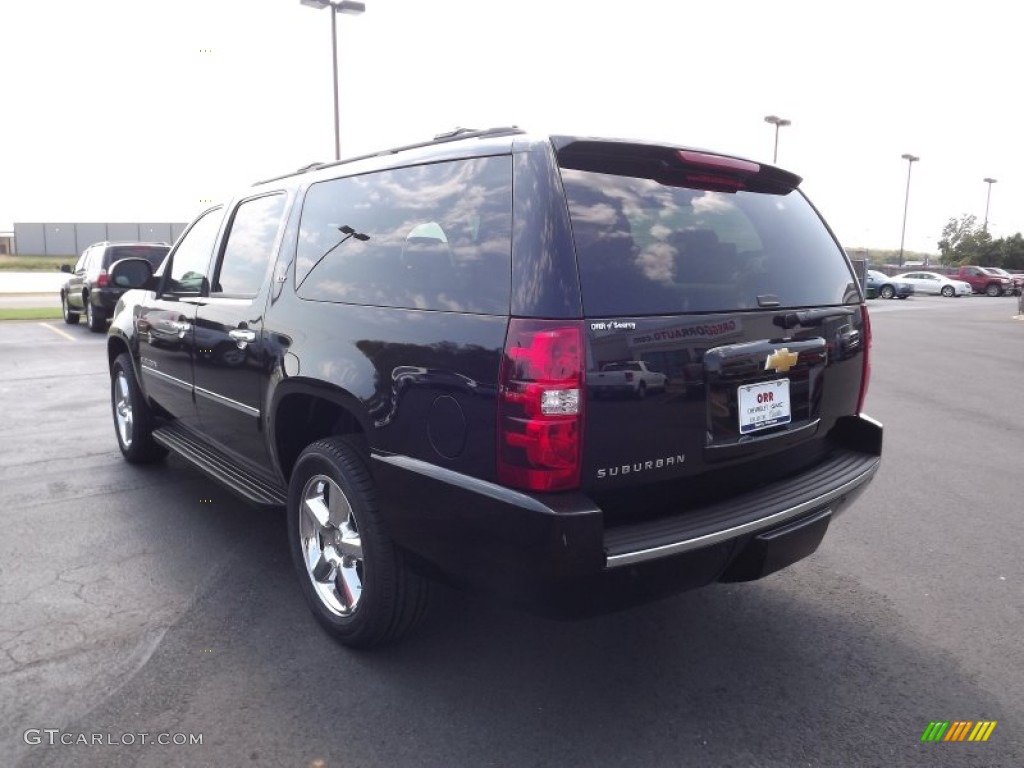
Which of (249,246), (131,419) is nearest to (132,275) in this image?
(131,419)

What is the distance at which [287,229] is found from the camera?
146 inches

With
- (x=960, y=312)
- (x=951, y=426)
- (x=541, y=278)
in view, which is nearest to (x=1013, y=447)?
(x=951, y=426)

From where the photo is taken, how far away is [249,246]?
4082 mm

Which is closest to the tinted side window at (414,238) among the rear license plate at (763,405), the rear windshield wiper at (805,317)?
the rear license plate at (763,405)

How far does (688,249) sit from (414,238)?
101cm

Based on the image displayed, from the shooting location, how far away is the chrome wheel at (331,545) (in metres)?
3.08

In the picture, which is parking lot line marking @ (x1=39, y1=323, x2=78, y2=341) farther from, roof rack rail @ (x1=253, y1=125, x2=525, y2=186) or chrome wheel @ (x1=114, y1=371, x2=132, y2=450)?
roof rack rail @ (x1=253, y1=125, x2=525, y2=186)

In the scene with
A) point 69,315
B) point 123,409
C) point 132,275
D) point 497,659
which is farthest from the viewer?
point 69,315

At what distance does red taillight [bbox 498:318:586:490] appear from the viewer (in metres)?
2.28

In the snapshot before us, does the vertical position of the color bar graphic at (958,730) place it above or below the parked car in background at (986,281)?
below

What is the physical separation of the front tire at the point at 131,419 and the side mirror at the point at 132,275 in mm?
624

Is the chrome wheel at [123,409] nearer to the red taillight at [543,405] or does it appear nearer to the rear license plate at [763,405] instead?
the red taillight at [543,405]

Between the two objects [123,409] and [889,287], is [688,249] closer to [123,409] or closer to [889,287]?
[123,409]

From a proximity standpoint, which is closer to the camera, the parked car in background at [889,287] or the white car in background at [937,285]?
the parked car in background at [889,287]
